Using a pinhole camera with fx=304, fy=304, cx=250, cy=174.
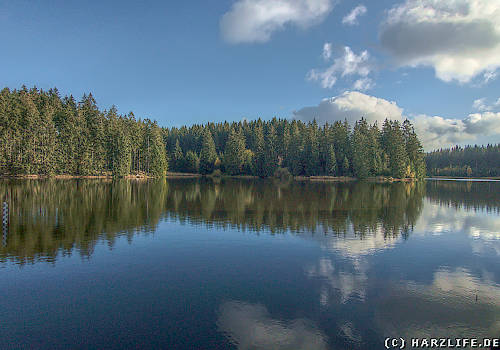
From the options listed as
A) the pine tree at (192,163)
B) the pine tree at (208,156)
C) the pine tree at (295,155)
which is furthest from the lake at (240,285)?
the pine tree at (192,163)

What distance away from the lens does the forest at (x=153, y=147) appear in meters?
95.6

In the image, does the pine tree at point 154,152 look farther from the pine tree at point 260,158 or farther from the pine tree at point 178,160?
the pine tree at point 260,158

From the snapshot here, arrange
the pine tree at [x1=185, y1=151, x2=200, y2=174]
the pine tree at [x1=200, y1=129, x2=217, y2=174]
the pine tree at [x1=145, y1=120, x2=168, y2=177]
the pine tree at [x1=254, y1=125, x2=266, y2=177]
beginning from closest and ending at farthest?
the pine tree at [x1=145, y1=120, x2=168, y2=177]
the pine tree at [x1=254, y1=125, x2=266, y2=177]
the pine tree at [x1=200, y1=129, x2=217, y2=174]
the pine tree at [x1=185, y1=151, x2=200, y2=174]

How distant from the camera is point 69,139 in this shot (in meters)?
106

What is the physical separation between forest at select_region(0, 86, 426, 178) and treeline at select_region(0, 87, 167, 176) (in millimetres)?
264

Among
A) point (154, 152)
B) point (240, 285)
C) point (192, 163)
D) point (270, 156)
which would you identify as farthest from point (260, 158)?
point (240, 285)

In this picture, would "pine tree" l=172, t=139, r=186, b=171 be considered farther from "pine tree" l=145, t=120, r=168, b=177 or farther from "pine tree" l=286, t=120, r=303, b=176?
"pine tree" l=286, t=120, r=303, b=176

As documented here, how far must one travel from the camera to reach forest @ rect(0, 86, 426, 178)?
9562 centimetres

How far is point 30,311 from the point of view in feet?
32.4

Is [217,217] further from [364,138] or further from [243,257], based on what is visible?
[364,138]

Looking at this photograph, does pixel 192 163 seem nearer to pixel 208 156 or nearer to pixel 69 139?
pixel 208 156

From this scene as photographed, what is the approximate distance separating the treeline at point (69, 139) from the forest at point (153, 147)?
0.87ft

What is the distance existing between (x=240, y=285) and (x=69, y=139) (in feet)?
375

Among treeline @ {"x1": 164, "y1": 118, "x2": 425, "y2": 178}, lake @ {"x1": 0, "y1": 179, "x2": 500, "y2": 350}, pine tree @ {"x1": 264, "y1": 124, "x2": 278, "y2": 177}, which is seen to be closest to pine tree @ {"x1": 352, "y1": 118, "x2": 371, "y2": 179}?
treeline @ {"x1": 164, "y1": 118, "x2": 425, "y2": 178}
